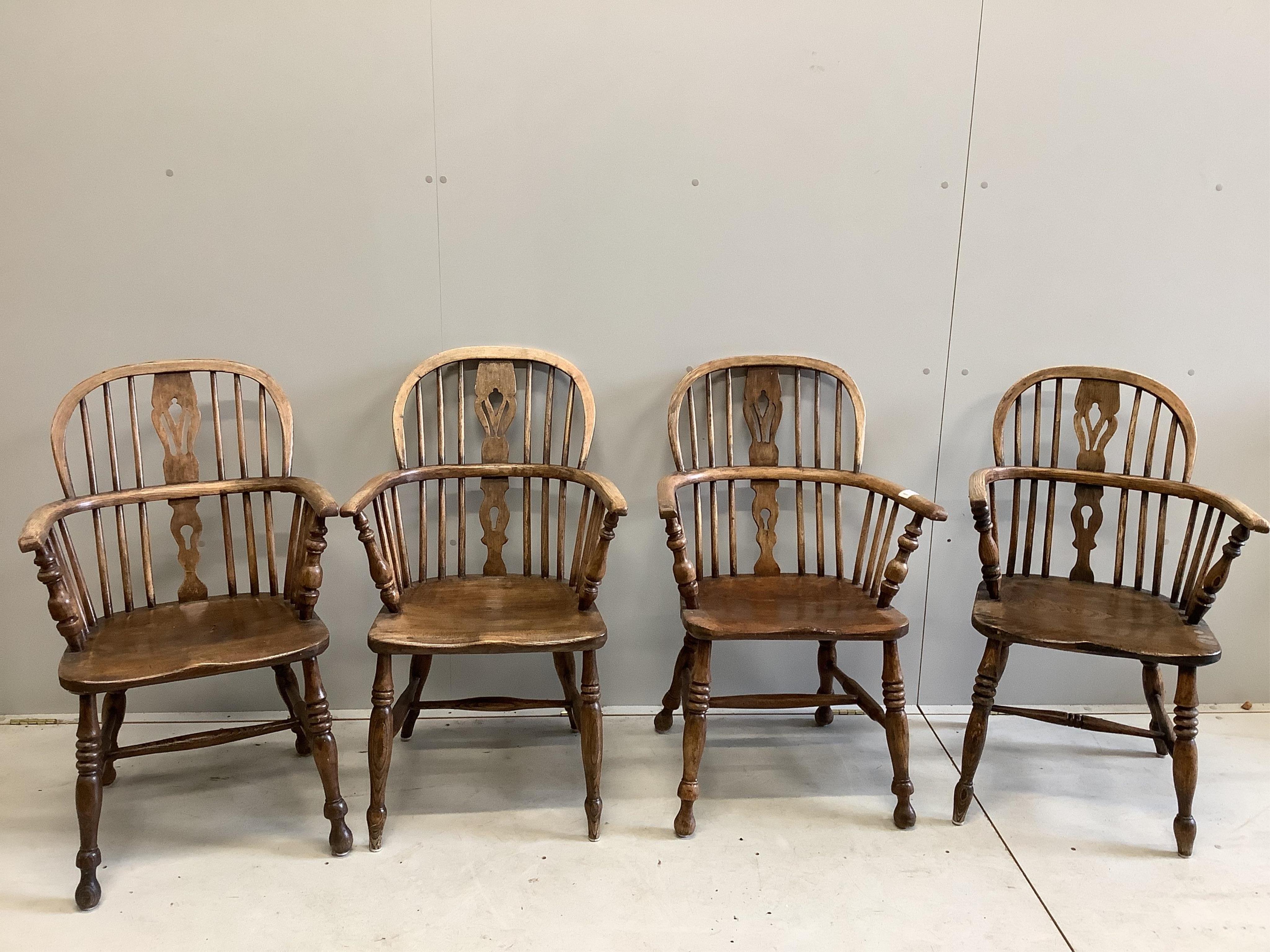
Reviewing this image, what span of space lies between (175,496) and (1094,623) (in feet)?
7.35

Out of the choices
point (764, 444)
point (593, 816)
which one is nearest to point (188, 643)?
point (593, 816)

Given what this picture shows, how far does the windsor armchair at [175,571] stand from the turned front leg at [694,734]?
76 centimetres

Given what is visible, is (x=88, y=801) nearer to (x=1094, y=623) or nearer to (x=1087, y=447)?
(x=1094, y=623)

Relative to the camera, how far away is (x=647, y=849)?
1947mm

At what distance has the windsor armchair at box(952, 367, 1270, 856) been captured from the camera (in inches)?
76.0

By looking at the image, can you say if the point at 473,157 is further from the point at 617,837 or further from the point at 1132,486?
the point at 1132,486

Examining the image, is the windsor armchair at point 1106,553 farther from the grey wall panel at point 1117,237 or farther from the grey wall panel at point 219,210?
the grey wall panel at point 219,210

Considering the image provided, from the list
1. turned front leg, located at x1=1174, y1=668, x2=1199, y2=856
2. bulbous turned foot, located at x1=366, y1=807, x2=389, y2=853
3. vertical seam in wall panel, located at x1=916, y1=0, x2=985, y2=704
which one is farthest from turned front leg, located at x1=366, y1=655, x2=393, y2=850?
turned front leg, located at x1=1174, y1=668, x2=1199, y2=856

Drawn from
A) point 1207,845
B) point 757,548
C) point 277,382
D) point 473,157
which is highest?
point 473,157

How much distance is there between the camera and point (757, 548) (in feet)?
8.20

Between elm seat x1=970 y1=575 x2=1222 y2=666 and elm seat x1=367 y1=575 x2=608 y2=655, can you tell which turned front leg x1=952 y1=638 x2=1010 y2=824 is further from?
elm seat x1=367 y1=575 x2=608 y2=655

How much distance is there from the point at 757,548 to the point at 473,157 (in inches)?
52.7

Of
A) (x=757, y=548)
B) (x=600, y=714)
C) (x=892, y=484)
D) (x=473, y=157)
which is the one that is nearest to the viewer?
(x=600, y=714)

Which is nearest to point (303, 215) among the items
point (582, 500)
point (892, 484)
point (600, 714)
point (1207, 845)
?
point (582, 500)
